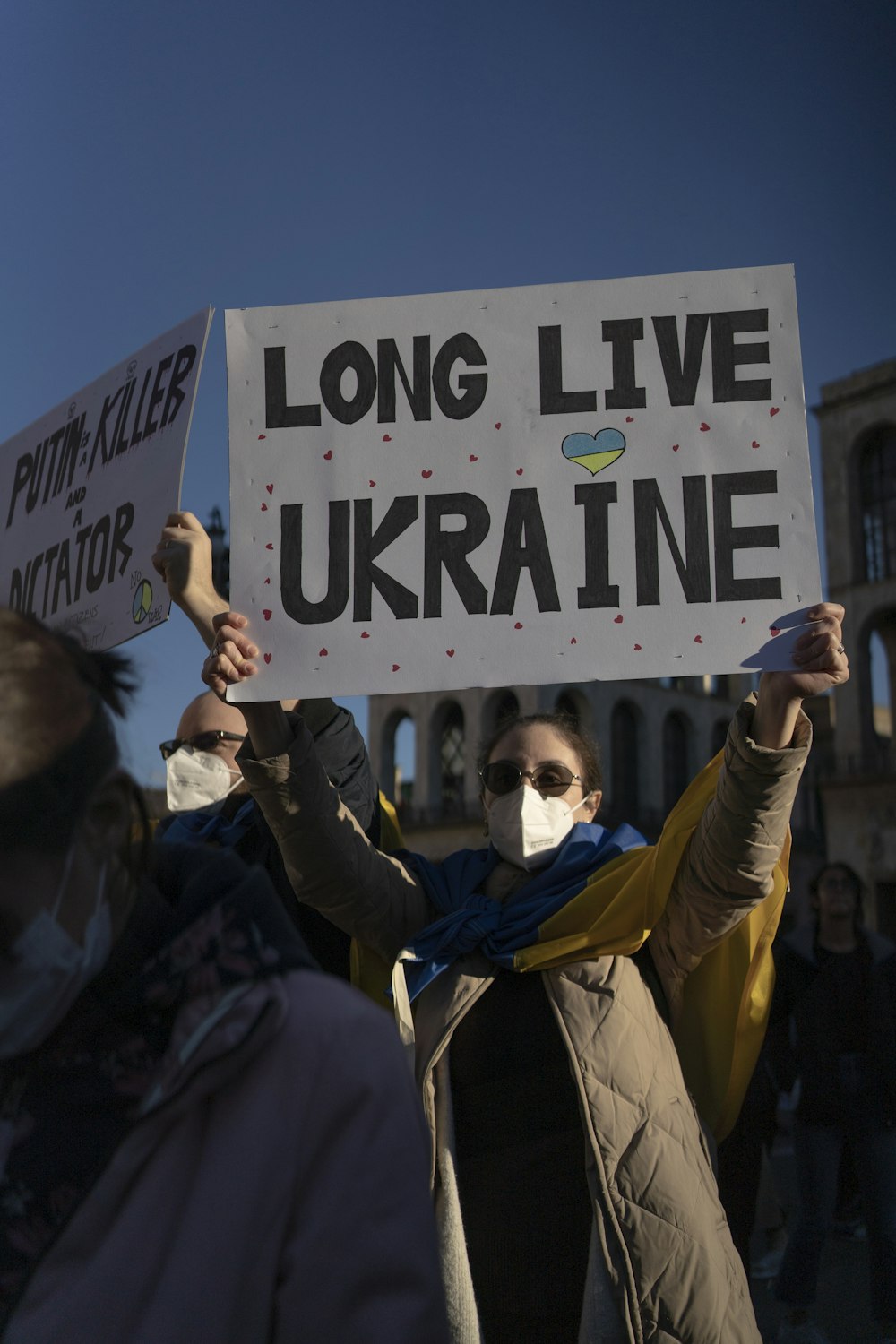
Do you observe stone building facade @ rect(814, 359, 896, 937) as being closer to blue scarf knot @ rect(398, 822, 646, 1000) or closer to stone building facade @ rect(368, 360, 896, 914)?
stone building facade @ rect(368, 360, 896, 914)

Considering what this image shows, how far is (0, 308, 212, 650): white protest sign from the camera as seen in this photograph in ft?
10.7

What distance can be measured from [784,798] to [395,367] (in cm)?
136

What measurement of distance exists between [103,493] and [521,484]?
1.25 metres

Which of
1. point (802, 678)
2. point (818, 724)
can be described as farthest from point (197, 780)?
point (818, 724)

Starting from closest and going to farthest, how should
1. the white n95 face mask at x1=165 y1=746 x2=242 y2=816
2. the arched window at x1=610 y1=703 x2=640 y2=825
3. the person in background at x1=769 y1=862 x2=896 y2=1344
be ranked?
the white n95 face mask at x1=165 y1=746 x2=242 y2=816, the person in background at x1=769 y1=862 x2=896 y2=1344, the arched window at x1=610 y1=703 x2=640 y2=825

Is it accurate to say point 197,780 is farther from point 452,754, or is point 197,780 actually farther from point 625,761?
point 452,754

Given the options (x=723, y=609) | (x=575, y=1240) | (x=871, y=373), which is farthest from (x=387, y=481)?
(x=871, y=373)

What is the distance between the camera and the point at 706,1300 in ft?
7.88

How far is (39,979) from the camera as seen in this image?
1.31 metres

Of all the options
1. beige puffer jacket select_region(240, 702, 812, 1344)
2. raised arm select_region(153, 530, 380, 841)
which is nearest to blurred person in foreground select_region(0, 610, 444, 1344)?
beige puffer jacket select_region(240, 702, 812, 1344)

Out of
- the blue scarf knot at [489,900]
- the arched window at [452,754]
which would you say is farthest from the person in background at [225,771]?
the arched window at [452,754]

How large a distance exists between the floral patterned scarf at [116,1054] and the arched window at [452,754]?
44.7m

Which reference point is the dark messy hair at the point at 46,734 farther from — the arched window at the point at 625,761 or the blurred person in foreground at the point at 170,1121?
the arched window at the point at 625,761

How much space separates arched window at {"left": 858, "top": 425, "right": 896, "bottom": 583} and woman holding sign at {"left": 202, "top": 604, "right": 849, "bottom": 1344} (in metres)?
32.5
